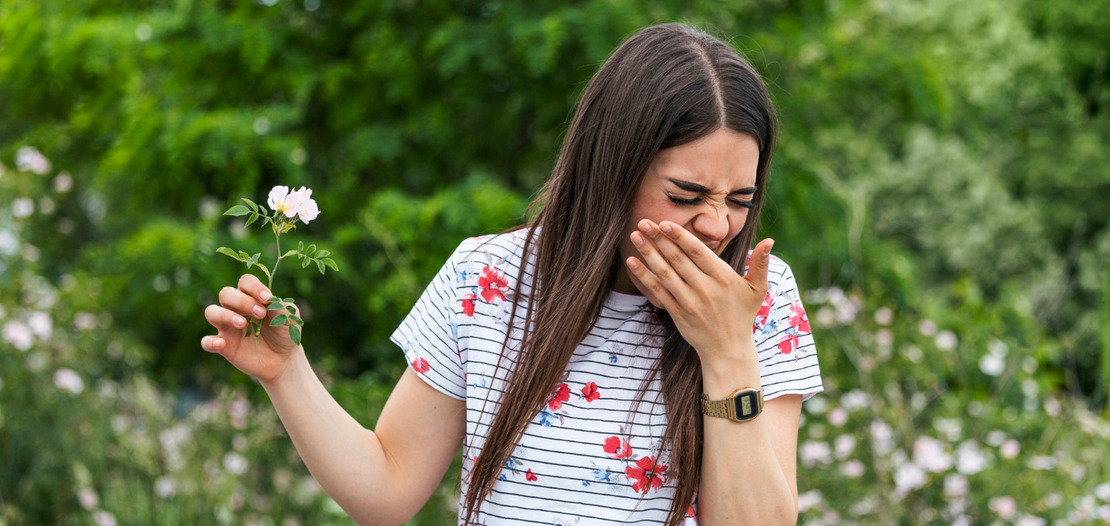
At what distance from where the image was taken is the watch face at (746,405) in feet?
4.25

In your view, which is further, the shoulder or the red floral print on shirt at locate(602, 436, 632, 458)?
the shoulder

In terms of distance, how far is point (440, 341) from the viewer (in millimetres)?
1521

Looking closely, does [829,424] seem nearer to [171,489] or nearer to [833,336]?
[833,336]

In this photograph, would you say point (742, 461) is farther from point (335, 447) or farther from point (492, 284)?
point (335, 447)

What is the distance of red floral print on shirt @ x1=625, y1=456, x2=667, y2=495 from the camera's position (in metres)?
1.40

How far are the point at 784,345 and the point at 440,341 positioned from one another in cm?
54

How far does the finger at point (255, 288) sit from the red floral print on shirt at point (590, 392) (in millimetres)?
489

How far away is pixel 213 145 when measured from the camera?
3717 millimetres

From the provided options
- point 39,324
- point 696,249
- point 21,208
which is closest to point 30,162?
point 21,208

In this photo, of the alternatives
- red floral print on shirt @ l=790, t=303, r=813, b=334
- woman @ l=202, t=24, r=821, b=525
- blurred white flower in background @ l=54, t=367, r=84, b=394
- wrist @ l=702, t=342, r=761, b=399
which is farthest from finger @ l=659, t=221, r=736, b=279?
blurred white flower in background @ l=54, t=367, r=84, b=394

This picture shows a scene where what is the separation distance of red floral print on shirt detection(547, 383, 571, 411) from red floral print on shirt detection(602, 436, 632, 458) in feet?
0.30

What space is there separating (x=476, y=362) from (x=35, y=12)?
13.5 feet

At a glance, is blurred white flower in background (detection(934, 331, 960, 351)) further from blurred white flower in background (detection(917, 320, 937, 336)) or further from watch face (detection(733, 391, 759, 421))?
watch face (detection(733, 391, 759, 421))

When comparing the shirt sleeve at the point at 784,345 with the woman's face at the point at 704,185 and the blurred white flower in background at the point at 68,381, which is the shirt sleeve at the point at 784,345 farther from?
the blurred white flower in background at the point at 68,381
